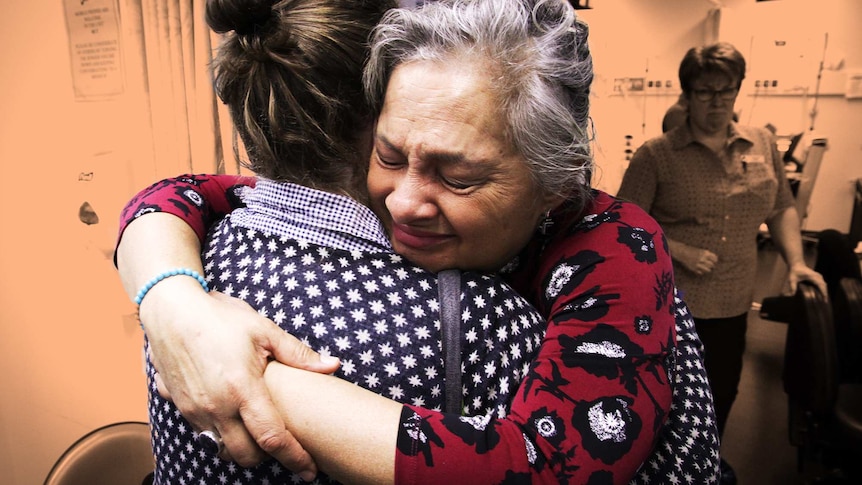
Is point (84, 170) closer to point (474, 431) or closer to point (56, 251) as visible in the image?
point (56, 251)

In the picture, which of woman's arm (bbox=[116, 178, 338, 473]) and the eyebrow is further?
the eyebrow

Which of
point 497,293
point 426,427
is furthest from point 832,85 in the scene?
point 426,427

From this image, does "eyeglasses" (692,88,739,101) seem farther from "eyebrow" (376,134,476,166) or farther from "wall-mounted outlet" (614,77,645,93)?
"eyebrow" (376,134,476,166)

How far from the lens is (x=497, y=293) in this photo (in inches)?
28.6

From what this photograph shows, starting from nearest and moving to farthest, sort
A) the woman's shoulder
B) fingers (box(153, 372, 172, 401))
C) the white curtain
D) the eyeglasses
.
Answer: fingers (box(153, 372, 172, 401)), the woman's shoulder, the white curtain, the eyeglasses

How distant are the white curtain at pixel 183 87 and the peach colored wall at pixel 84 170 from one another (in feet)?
0.48

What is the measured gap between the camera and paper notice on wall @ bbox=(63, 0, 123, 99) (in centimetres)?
217

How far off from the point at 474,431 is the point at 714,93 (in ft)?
6.76

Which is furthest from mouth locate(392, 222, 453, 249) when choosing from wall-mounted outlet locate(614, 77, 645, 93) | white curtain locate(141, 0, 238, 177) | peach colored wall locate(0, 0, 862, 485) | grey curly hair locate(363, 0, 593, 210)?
wall-mounted outlet locate(614, 77, 645, 93)

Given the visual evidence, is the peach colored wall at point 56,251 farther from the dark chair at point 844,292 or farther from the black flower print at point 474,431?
the dark chair at point 844,292

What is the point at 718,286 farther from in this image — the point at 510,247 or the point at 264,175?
the point at 264,175

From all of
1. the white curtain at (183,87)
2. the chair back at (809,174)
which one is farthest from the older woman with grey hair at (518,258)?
the chair back at (809,174)

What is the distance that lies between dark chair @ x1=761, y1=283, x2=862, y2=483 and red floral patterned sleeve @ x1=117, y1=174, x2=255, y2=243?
6.90ft

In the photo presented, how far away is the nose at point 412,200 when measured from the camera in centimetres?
76
